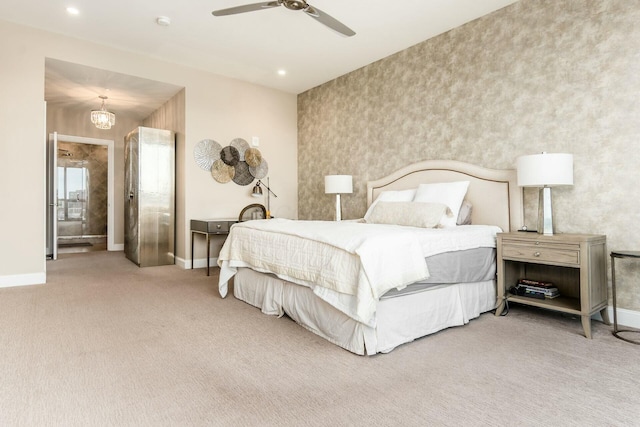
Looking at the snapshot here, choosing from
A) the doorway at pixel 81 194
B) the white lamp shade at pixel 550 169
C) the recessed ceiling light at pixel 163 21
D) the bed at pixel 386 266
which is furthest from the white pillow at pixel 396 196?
the doorway at pixel 81 194

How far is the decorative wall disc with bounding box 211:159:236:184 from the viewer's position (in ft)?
17.1

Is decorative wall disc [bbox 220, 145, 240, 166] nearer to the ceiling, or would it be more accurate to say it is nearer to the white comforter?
the ceiling

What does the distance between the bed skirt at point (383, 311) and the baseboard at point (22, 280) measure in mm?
2654

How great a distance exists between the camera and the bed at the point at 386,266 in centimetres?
208

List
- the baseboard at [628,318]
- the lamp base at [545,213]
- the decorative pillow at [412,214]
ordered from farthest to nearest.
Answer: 1. the decorative pillow at [412,214]
2. the lamp base at [545,213]
3. the baseboard at [628,318]

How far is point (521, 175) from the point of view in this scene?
283 centimetres

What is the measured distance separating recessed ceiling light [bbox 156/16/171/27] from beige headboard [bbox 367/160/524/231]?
3.10m

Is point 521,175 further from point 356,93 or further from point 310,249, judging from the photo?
point 356,93

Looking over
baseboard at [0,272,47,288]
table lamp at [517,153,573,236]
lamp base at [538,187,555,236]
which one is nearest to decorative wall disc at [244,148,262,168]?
baseboard at [0,272,47,288]

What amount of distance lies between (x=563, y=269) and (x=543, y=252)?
0.57 meters

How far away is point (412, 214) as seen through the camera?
10.5ft

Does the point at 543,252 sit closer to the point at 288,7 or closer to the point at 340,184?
the point at 340,184

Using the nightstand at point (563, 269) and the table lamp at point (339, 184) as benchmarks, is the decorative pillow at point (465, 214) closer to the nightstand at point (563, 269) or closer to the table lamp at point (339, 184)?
the nightstand at point (563, 269)

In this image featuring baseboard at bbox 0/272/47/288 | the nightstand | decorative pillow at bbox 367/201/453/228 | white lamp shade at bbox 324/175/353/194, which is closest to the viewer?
the nightstand
